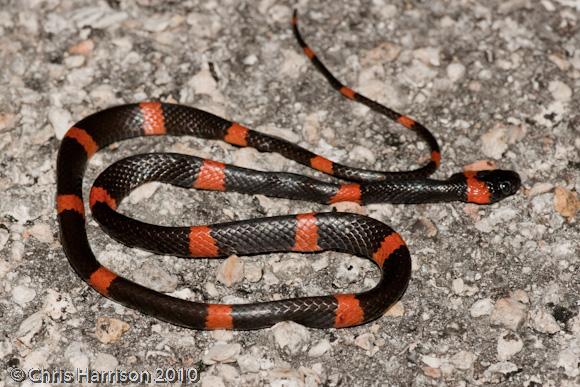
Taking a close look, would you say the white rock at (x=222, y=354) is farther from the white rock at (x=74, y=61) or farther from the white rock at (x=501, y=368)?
the white rock at (x=74, y=61)

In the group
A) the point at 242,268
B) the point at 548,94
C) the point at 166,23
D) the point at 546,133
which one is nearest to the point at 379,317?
the point at 242,268

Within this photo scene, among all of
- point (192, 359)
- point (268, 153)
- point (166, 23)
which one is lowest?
point (192, 359)

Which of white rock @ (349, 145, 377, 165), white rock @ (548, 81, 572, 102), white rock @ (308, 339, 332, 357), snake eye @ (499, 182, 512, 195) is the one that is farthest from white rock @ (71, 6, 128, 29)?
white rock @ (548, 81, 572, 102)

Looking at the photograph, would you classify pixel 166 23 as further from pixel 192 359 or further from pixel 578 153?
pixel 578 153

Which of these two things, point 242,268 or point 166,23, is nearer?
point 242,268

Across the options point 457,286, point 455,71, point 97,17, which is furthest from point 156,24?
point 457,286

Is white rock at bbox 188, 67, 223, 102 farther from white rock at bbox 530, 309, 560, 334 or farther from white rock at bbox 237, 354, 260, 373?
white rock at bbox 530, 309, 560, 334
